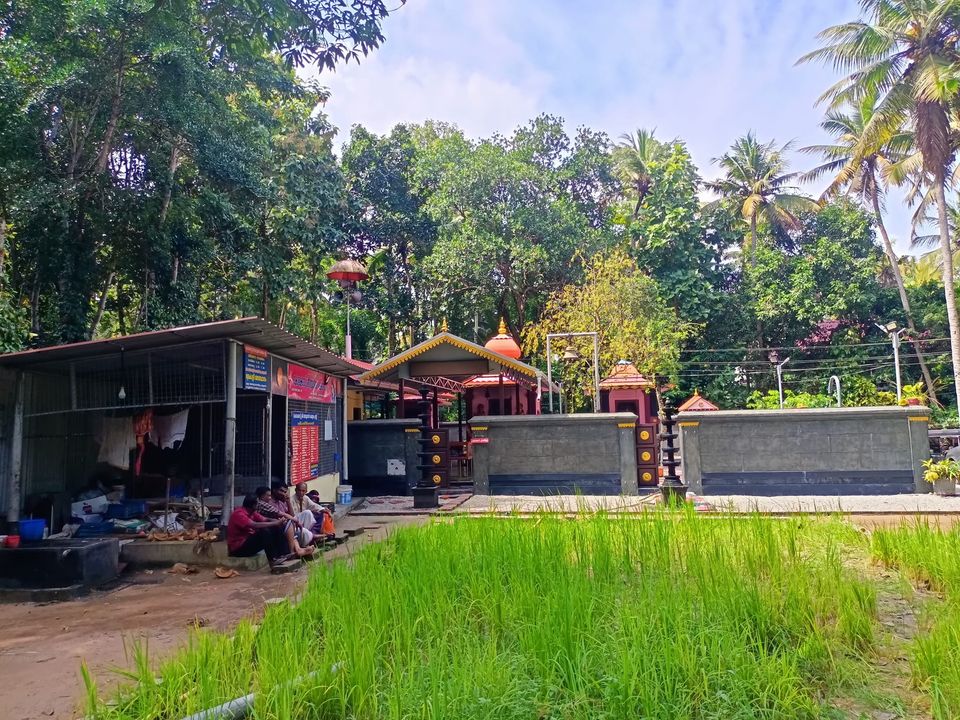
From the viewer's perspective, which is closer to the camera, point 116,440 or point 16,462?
point 16,462

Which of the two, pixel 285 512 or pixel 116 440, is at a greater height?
pixel 116 440

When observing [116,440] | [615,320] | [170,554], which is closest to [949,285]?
[615,320]

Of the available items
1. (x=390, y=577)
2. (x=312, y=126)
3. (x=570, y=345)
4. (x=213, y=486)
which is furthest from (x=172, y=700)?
(x=312, y=126)

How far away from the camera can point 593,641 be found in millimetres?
3479

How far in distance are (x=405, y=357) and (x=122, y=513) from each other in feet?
20.7

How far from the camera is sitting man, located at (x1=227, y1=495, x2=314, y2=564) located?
7.34 metres

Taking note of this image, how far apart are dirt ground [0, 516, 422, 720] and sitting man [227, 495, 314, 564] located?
0.27m

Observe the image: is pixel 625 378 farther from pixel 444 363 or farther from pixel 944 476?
pixel 944 476

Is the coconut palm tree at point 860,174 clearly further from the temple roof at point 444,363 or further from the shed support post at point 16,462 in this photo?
the shed support post at point 16,462

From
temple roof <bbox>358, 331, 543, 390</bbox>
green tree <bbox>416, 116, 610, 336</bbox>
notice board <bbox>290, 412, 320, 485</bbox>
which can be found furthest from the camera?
green tree <bbox>416, 116, 610, 336</bbox>

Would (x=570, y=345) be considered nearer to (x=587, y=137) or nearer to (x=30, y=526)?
(x=587, y=137)

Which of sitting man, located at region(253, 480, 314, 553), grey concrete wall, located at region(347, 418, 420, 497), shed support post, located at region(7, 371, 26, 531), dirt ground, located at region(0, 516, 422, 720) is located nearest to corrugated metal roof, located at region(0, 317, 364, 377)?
shed support post, located at region(7, 371, 26, 531)

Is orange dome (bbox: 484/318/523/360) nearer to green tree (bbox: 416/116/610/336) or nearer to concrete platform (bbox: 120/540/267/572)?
green tree (bbox: 416/116/610/336)

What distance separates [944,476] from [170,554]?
39.9ft
